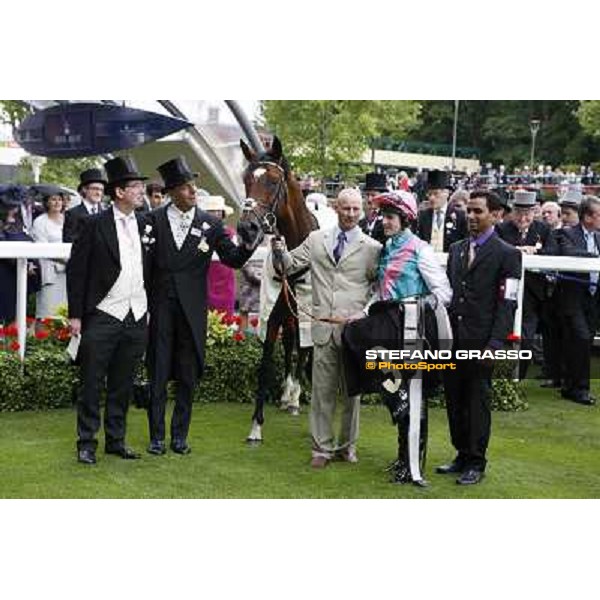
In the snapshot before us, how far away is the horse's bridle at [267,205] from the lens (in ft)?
21.3

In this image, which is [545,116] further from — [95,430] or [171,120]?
[95,430]

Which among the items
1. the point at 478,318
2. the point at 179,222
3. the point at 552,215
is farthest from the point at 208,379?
the point at 552,215

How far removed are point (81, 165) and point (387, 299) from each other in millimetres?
15342

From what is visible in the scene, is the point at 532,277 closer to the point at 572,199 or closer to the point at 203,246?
the point at 572,199

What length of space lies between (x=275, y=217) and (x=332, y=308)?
0.94 meters

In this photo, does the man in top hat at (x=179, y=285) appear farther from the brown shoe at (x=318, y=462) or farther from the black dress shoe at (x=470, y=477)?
the black dress shoe at (x=470, y=477)

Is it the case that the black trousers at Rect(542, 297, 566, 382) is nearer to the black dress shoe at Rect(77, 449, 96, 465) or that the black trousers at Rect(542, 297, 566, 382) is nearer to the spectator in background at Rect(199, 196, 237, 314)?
the spectator in background at Rect(199, 196, 237, 314)

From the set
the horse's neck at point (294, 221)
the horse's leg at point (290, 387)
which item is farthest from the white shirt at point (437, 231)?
the horse's neck at point (294, 221)

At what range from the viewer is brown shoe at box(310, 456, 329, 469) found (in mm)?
6277

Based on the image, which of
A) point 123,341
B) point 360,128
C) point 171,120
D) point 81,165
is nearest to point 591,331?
point 123,341

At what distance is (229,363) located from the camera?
8234mm

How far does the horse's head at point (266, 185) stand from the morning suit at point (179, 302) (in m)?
0.28

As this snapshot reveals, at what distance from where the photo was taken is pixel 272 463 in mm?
6375

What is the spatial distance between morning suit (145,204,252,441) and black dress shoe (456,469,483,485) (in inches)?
76.8
